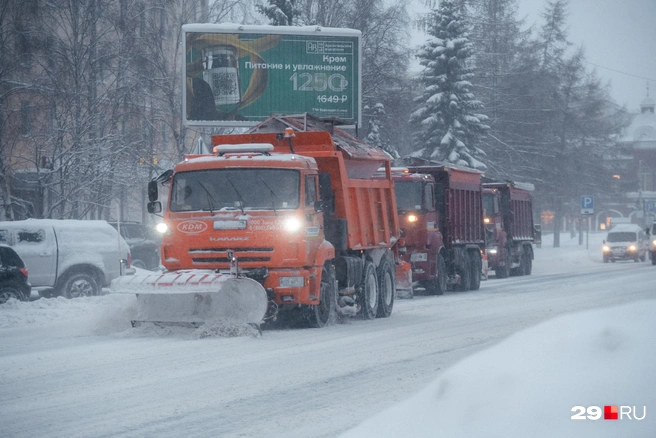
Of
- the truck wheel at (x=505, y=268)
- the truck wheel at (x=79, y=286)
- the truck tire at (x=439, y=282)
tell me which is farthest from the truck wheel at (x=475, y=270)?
the truck wheel at (x=79, y=286)

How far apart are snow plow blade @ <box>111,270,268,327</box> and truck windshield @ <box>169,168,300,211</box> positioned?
1283 mm

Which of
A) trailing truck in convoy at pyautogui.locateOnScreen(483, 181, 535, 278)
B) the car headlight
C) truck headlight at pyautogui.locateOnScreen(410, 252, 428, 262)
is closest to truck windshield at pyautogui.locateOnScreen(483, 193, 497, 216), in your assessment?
trailing truck in convoy at pyautogui.locateOnScreen(483, 181, 535, 278)

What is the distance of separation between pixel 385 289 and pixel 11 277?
7.14 meters

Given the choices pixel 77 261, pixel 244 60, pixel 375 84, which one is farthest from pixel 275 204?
pixel 375 84

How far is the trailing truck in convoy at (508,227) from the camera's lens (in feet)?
109

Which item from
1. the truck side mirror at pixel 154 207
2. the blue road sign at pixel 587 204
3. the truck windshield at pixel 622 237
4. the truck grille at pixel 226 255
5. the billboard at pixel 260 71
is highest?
the billboard at pixel 260 71

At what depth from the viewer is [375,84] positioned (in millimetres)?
40438

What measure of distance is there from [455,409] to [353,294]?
9.42 metres

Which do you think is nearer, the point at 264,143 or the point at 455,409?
the point at 455,409

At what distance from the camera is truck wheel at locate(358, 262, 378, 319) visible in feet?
54.9

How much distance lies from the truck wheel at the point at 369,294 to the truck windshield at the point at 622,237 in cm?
3546

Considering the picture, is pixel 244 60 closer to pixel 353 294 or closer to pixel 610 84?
pixel 353 294

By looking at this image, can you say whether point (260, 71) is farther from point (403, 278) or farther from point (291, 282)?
point (291, 282)

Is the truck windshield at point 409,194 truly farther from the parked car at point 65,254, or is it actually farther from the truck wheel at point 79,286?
the truck wheel at point 79,286
